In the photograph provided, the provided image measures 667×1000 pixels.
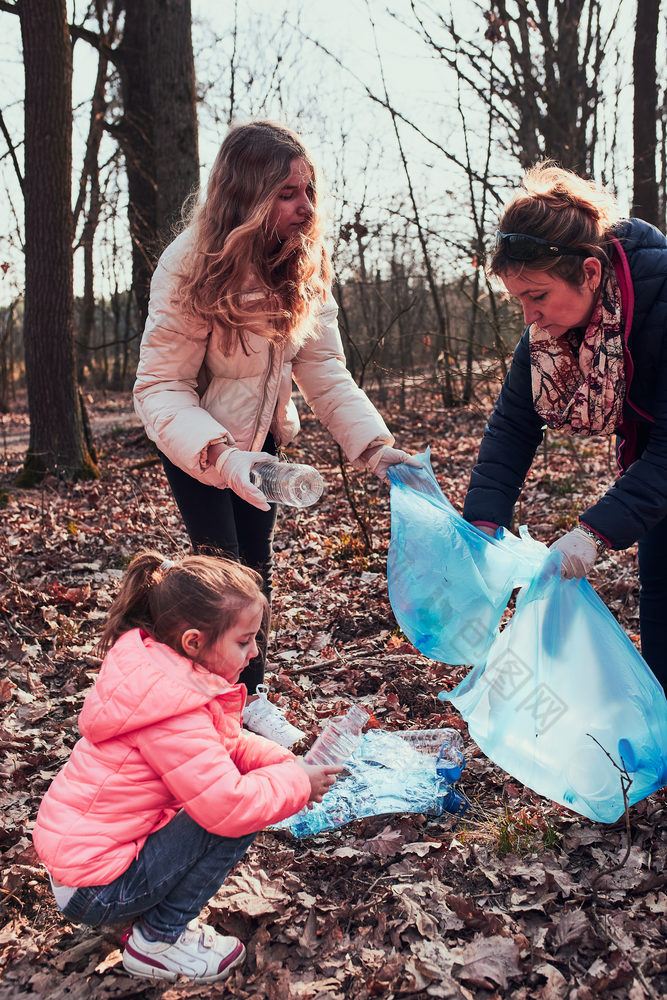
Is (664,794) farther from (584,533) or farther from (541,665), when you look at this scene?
(584,533)

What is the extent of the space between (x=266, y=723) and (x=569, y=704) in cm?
119

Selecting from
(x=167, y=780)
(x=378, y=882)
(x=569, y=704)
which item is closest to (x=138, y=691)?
(x=167, y=780)

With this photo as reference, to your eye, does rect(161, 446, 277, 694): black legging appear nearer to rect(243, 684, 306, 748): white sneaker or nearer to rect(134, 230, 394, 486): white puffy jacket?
rect(134, 230, 394, 486): white puffy jacket

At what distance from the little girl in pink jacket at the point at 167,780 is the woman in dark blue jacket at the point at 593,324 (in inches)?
38.3

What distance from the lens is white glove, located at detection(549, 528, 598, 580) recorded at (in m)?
2.12

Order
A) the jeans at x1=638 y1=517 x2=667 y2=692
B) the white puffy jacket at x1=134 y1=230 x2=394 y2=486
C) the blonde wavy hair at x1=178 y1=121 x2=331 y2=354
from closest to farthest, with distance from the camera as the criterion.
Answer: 1. the blonde wavy hair at x1=178 y1=121 x2=331 y2=354
2. the white puffy jacket at x1=134 y1=230 x2=394 y2=486
3. the jeans at x1=638 y1=517 x2=667 y2=692

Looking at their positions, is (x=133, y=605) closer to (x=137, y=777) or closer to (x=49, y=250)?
(x=137, y=777)

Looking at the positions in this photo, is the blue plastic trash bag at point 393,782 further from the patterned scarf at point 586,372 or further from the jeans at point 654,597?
the patterned scarf at point 586,372

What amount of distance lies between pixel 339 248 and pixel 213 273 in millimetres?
6745

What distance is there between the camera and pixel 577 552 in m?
2.13

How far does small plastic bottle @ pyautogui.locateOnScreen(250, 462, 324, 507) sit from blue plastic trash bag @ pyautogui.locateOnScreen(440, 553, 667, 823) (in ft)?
2.45

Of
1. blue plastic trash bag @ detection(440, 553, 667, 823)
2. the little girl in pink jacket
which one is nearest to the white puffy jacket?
the little girl in pink jacket

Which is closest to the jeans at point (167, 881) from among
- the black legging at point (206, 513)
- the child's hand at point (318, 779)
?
the child's hand at point (318, 779)

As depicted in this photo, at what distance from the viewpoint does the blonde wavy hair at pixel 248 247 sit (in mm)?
2328
